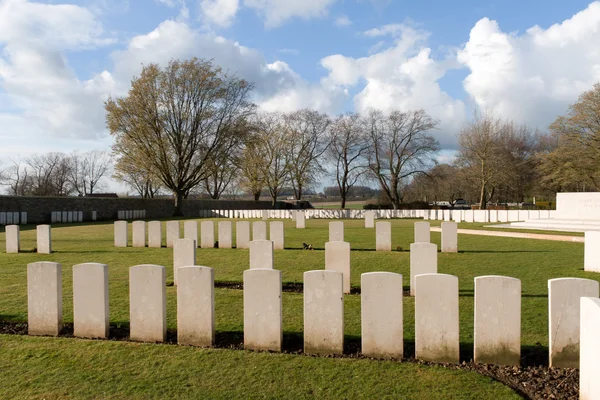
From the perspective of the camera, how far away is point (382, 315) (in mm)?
4176

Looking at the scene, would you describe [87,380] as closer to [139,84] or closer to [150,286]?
[150,286]

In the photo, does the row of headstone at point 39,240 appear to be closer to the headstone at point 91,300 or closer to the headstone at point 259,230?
the headstone at point 259,230

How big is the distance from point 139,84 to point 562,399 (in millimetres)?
36666

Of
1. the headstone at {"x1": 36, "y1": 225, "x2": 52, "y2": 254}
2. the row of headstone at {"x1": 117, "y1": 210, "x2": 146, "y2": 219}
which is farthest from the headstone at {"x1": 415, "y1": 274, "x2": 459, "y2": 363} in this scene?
the row of headstone at {"x1": 117, "y1": 210, "x2": 146, "y2": 219}

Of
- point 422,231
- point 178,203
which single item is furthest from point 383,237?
point 178,203

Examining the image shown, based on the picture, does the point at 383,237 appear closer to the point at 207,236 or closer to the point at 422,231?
the point at 422,231

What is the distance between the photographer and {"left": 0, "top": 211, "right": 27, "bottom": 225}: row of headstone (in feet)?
86.7

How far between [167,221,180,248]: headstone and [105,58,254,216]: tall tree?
24.1 meters

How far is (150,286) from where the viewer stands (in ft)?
15.2

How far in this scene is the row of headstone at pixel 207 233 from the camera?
12.5 metres

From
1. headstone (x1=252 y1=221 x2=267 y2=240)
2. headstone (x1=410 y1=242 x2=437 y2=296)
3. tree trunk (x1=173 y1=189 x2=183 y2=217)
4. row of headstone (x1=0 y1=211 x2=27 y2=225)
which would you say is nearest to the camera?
headstone (x1=410 y1=242 x2=437 y2=296)

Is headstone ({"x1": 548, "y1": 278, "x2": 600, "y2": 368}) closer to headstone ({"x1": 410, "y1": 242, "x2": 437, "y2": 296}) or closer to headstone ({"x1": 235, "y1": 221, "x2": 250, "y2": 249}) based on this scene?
headstone ({"x1": 410, "y1": 242, "x2": 437, "y2": 296})

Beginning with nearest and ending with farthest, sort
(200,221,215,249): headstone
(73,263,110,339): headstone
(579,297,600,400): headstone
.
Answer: (579,297,600,400): headstone → (73,263,110,339): headstone → (200,221,215,249): headstone

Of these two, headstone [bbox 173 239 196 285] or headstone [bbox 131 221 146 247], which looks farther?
headstone [bbox 131 221 146 247]
